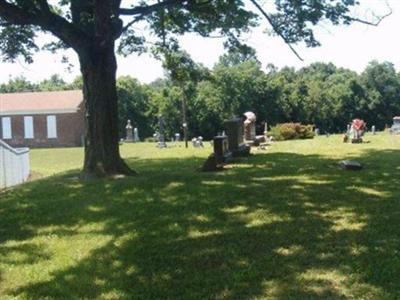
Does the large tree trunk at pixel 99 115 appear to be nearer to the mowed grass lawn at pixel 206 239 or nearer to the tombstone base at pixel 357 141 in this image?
the mowed grass lawn at pixel 206 239

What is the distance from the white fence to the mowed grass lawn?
7.35m

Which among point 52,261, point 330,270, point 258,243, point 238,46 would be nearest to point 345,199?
point 258,243

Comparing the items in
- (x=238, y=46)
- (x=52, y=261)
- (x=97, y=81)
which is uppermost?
(x=238, y=46)

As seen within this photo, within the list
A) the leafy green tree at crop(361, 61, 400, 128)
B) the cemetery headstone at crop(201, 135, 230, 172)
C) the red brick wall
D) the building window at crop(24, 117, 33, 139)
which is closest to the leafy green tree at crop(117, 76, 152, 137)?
the red brick wall

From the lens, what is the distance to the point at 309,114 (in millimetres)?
66938

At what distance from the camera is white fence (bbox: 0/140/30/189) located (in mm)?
18073

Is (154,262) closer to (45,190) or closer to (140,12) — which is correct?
(45,190)

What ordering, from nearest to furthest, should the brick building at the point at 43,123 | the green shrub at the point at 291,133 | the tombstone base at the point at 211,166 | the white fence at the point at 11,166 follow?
the tombstone base at the point at 211,166 < the white fence at the point at 11,166 < the green shrub at the point at 291,133 < the brick building at the point at 43,123

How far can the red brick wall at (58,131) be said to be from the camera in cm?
5175

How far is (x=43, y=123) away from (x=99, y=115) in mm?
41277

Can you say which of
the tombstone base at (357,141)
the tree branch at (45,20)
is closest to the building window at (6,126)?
the tombstone base at (357,141)

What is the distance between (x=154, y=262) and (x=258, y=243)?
48.1 inches

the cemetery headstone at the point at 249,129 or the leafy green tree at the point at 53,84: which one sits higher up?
the leafy green tree at the point at 53,84

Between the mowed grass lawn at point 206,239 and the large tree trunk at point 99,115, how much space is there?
1263 mm
